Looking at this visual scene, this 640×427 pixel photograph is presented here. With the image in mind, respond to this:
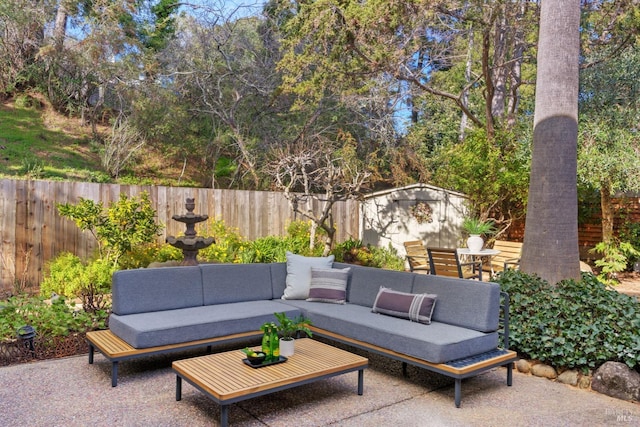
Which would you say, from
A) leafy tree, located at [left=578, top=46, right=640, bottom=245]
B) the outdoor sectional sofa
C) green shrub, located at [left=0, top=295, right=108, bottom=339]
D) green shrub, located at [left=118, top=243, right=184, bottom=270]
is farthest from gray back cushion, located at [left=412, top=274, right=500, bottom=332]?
leafy tree, located at [left=578, top=46, right=640, bottom=245]

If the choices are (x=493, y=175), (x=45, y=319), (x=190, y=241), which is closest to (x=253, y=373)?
(x=45, y=319)

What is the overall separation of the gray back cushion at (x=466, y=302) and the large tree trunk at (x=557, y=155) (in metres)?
1.22

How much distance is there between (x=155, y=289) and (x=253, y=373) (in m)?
1.74

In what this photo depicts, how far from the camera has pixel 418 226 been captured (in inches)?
419

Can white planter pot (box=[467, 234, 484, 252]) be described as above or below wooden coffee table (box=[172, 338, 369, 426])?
above

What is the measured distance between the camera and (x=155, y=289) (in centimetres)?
449

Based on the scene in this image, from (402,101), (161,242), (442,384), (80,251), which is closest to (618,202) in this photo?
(402,101)

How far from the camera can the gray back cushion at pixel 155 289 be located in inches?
169

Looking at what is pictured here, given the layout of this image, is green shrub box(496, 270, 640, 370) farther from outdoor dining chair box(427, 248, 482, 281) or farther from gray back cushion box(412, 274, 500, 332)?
outdoor dining chair box(427, 248, 482, 281)

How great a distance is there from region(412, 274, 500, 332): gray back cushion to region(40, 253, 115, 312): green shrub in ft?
13.8

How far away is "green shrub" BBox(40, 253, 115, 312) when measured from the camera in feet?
20.3

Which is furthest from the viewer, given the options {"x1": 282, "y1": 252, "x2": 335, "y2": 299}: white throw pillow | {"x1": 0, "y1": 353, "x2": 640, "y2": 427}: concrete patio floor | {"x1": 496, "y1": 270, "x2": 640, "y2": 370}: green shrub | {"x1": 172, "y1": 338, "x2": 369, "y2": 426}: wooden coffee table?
{"x1": 282, "y1": 252, "x2": 335, "y2": 299}: white throw pillow

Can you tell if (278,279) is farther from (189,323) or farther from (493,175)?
(493,175)

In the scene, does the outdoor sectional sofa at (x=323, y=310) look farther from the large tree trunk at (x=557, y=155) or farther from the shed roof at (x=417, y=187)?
the shed roof at (x=417, y=187)
